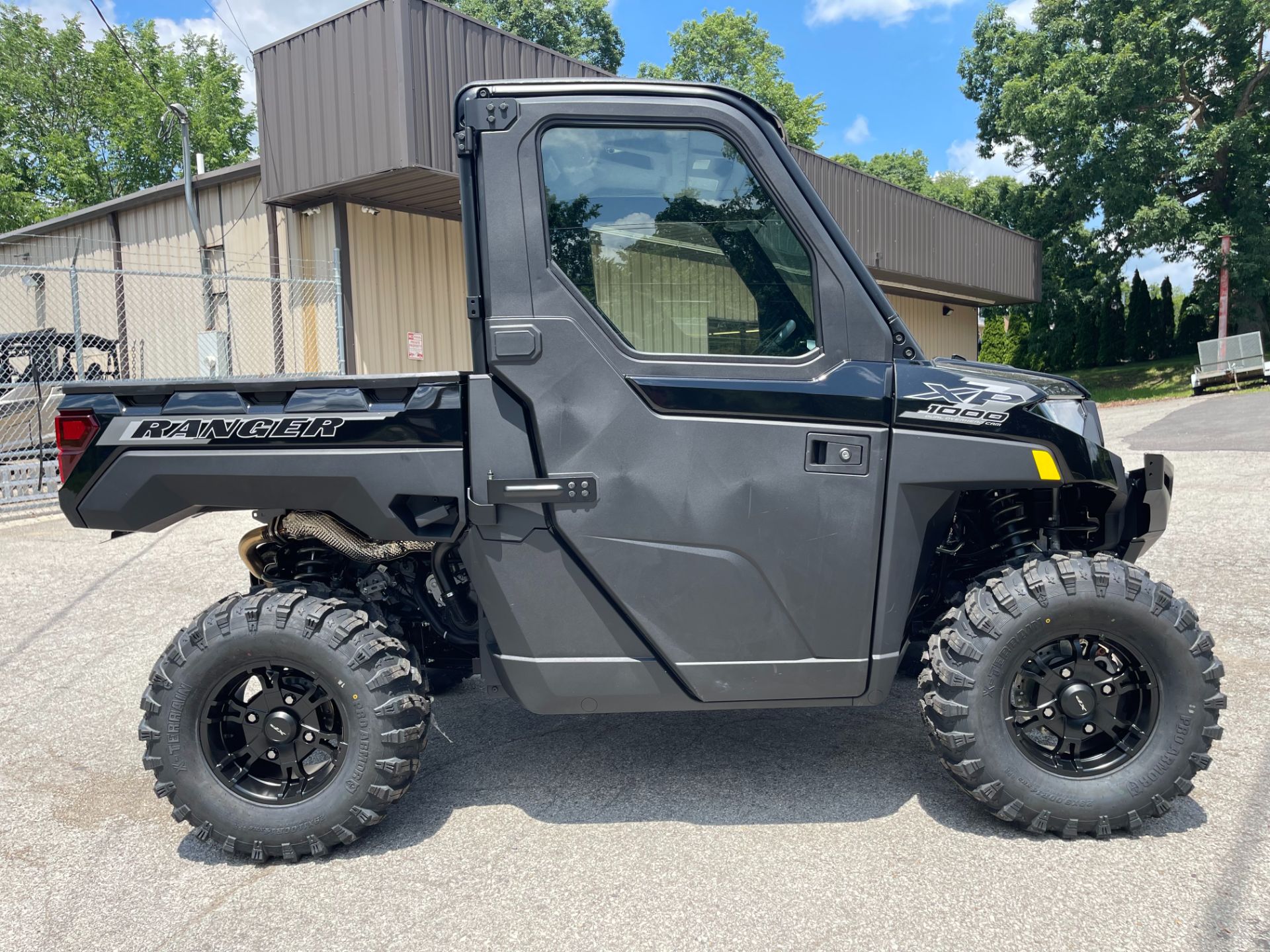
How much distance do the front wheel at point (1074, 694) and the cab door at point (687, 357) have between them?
0.43 meters

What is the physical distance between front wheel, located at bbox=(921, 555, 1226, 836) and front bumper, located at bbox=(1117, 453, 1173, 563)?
0.39m

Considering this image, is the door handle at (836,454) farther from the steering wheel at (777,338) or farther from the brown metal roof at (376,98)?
the brown metal roof at (376,98)

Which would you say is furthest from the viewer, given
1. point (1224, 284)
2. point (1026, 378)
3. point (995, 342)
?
point (995, 342)

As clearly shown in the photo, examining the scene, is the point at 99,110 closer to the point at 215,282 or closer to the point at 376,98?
the point at 215,282

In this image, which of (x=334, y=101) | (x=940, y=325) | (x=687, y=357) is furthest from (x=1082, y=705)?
(x=940, y=325)

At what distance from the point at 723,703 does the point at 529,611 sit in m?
0.70

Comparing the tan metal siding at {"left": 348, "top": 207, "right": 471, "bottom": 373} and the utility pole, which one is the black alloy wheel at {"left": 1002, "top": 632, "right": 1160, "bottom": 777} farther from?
the utility pole

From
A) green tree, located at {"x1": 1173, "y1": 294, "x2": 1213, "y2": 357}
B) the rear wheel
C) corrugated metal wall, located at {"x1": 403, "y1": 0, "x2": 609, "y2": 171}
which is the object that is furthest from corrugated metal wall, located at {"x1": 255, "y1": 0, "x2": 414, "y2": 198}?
green tree, located at {"x1": 1173, "y1": 294, "x2": 1213, "y2": 357}

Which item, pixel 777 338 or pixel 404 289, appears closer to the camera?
pixel 777 338

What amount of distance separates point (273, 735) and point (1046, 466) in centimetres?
265

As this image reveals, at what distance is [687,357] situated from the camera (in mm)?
2844

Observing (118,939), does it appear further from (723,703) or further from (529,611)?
(723,703)

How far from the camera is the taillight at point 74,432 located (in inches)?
117

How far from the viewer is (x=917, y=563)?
2.96m
